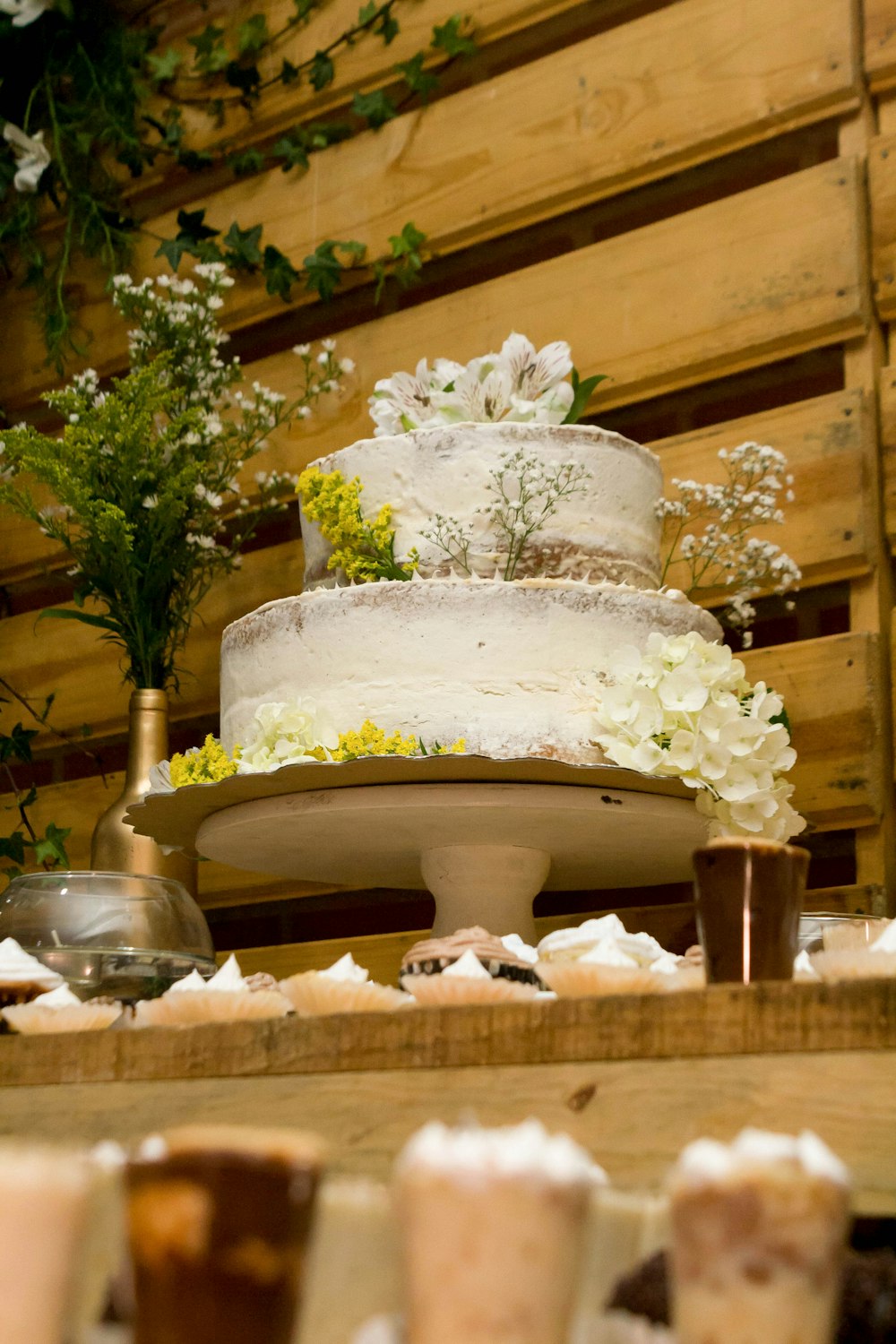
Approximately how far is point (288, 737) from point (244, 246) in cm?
135

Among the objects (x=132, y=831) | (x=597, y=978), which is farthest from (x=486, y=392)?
(x=597, y=978)

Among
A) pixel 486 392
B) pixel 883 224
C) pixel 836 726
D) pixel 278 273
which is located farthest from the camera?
pixel 278 273

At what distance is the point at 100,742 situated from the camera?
2766 mm

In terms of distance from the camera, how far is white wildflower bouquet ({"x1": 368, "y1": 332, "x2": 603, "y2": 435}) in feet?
5.70

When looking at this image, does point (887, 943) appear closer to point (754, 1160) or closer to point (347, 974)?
point (347, 974)

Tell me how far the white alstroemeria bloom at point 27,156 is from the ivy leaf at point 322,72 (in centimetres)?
55

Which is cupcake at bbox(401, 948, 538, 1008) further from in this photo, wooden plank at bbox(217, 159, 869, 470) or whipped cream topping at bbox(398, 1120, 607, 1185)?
wooden plank at bbox(217, 159, 869, 470)

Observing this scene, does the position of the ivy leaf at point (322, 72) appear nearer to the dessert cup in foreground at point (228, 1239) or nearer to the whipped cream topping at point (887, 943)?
the whipped cream topping at point (887, 943)

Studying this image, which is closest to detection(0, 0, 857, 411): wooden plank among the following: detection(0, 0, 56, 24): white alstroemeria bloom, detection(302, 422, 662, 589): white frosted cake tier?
detection(0, 0, 56, 24): white alstroemeria bloom

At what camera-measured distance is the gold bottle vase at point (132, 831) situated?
1.96 metres

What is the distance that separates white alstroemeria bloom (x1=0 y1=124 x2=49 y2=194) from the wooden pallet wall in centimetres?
28

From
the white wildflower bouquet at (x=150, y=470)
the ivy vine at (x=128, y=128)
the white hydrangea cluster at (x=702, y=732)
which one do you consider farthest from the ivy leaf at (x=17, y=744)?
the white hydrangea cluster at (x=702, y=732)

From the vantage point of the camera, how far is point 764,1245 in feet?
1.14

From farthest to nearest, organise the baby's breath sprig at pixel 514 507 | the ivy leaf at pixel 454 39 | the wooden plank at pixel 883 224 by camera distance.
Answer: the ivy leaf at pixel 454 39 < the wooden plank at pixel 883 224 < the baby's breath sprig at pixel 514 507
